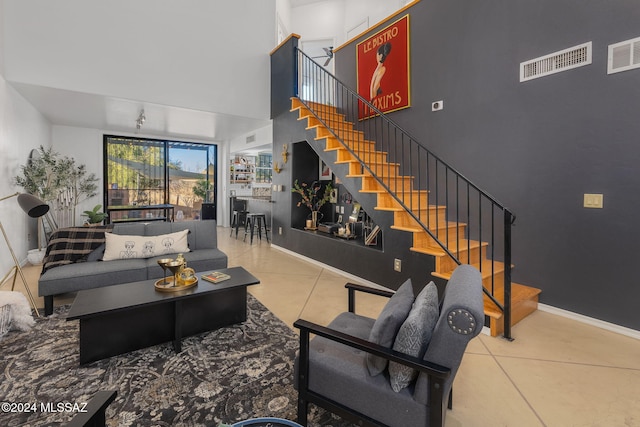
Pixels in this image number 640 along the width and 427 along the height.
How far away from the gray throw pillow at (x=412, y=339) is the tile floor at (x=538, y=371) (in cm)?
65

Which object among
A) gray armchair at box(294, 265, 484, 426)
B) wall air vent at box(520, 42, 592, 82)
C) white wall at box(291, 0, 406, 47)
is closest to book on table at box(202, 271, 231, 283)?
gray armchair at box(294, 265, 484, 426)

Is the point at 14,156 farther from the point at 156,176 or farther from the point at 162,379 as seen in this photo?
the point at 162,379

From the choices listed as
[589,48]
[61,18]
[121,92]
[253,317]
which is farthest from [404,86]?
[61,18]

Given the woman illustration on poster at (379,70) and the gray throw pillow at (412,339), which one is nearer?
the gray throw pillow at (412,339)

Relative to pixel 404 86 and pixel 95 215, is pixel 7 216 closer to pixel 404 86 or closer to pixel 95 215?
pixel 95 215

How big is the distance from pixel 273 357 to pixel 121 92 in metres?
4.80

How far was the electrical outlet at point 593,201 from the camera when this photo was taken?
9.52 ft

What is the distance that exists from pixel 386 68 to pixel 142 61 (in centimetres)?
402

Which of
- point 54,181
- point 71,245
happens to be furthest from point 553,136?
point 54,181

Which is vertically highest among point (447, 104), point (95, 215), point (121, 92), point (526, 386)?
point (121, 92)

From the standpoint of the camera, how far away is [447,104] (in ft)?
13.9

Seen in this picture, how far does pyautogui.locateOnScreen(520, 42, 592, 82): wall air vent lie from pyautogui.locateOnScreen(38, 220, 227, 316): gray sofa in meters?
4.20

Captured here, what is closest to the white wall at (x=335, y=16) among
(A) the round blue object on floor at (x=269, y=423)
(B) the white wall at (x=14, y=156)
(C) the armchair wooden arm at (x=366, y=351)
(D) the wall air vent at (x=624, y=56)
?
(D) the wall air vent at (x=624, y=56)

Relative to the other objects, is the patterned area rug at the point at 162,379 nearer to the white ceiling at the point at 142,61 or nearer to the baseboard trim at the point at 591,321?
the baseboard trim at the point at 591,321
